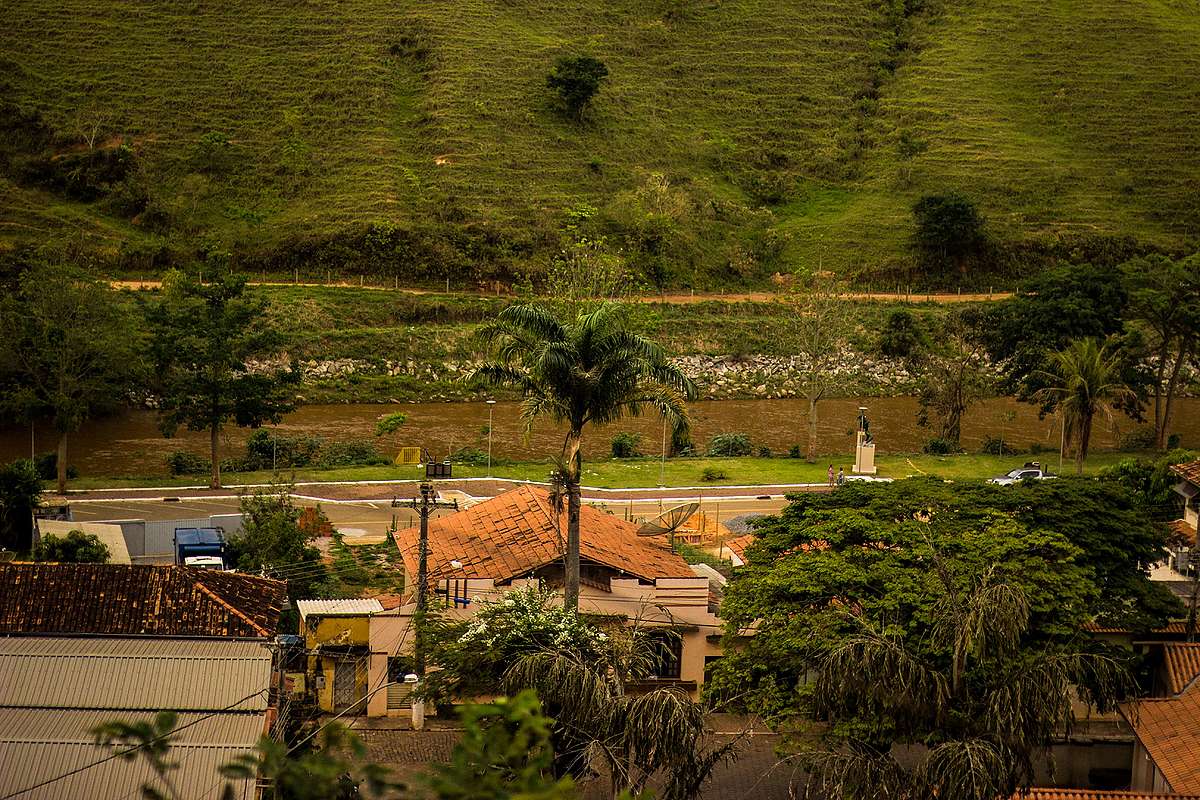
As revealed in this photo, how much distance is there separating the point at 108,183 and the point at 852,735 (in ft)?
255

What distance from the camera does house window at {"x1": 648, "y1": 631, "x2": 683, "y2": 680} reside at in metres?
26.3

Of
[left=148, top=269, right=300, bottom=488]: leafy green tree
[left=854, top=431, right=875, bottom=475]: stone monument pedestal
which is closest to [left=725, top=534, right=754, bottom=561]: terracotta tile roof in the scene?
[left=854, top=431, right=875, bottom=475]: stone monument pedestal

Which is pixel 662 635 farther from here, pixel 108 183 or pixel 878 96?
pixel 878 96

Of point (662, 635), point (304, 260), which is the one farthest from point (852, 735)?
point (304, 260)

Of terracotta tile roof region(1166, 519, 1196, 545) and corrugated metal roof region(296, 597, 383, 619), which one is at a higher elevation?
terracotta tile roof region(1166, 519, 1196, 545)

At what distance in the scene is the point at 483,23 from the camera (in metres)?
106

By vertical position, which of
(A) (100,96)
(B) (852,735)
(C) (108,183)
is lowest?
(B) (852,735)

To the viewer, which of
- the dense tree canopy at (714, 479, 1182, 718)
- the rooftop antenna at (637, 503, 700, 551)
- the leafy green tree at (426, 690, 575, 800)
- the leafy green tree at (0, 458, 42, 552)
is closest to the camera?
the leafy green tree at (426, 690, 575, 800)

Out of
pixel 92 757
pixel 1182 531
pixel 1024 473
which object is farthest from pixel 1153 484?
pixel 92 757

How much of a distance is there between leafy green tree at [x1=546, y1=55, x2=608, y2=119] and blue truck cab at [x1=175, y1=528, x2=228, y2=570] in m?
67.0

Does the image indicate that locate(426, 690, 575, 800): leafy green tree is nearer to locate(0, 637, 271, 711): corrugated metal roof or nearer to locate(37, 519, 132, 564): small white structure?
locate(0, 637, 271, 711): corrugated metal roof

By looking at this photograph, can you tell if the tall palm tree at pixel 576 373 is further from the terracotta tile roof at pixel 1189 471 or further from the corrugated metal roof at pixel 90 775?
the terracotta tile roof at pixel 1189 471

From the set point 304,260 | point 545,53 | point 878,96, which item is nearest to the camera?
point 304,260

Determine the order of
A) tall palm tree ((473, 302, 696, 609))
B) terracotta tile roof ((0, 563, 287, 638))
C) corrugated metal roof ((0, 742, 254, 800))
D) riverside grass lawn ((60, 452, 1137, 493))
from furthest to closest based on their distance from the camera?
riverside grass lawn ((60, 452, 1137, 493)), tall palm tree ((473, 302, 696, 609)), terracotta tile roof ((0, 563, 287, 638)), corrugated metal roof ((0, 742, 254, 800))
